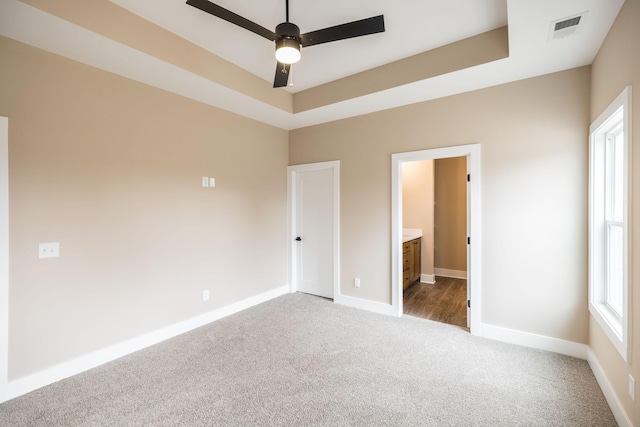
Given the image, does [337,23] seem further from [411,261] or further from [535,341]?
[411,261]

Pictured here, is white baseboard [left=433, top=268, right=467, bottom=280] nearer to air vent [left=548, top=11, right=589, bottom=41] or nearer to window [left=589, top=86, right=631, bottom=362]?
window [left=589, top=86, right=631, bottom=362]

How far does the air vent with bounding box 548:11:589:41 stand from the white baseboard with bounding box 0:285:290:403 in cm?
420

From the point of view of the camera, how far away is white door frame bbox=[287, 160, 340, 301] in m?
4.08

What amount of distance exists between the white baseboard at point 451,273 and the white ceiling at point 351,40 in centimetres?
382

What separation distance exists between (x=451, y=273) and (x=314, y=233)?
316 centimetres

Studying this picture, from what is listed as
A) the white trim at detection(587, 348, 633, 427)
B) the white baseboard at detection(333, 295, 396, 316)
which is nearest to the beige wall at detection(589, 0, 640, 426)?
the white trim at detection(587, 348, 633, 427)

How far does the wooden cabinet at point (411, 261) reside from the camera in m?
4.50

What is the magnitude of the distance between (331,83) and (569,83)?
2366 mm

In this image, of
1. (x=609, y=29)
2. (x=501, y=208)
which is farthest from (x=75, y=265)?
(x=609, y=29)

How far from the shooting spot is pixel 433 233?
527cm

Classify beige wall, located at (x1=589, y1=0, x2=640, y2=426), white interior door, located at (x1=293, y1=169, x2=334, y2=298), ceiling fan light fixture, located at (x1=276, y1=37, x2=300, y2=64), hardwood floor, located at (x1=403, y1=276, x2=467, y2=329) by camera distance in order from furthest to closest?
1. white interior door, located at (x1=293, y1=169, x2=334, y2=298)
2. hardwood floor, located at (x1=403, y1=276, x2=467, y2=329)
3. ceiling fan light fixture, located at (x1=276, y1=37, x2=300, y2=64)
4. beige wall, located at (x1=589, y1=0, x2=640, y2=426)

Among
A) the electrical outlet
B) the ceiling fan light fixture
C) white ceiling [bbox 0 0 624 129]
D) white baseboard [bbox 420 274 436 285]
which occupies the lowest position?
white baseboard [bbox 420 274 436 285]

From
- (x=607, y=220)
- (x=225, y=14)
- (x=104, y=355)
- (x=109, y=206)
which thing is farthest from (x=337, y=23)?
(x=104, y=355)

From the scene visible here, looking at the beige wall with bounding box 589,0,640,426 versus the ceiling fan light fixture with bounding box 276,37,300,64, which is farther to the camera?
the ceiling fan light fixture with bounding box 276,37,300,64
